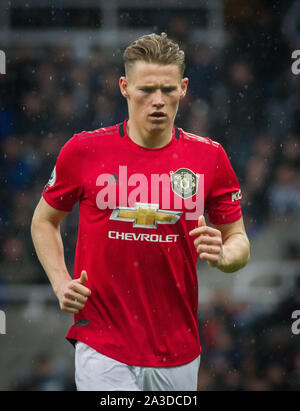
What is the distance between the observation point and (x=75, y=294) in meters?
2.85

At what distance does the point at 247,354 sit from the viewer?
7.84 metres

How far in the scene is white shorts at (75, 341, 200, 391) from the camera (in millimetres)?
3016

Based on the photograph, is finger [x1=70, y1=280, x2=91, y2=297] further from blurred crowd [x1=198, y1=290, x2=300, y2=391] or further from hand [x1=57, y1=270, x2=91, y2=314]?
blurred crowd [x1=198, y1=290, x2=300, y2=391]

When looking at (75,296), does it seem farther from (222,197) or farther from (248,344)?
(248,344)

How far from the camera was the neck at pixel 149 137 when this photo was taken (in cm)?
319

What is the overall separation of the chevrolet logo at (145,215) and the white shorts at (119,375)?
2.04 feet

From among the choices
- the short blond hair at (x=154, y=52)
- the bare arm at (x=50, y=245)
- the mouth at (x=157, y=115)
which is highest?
the short blond hair at (x=154, y=52)

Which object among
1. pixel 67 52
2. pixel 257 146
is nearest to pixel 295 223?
pixel 257 146

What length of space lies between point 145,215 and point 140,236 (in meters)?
0.10

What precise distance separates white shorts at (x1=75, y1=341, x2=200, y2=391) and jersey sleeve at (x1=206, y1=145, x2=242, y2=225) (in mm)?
740

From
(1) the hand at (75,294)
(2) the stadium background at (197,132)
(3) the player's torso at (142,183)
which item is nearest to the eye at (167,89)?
(3) the player's torso at (142,183)

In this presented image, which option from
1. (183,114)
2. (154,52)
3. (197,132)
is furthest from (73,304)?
(183,114)

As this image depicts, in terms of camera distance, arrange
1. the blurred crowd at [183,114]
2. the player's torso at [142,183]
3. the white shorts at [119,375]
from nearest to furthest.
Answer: the white shorts at [119,375]
the player's torso at [142,183]
the blurred crowd at [183,114]

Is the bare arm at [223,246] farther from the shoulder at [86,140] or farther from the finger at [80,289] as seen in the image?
the shoulder at [86,140]
